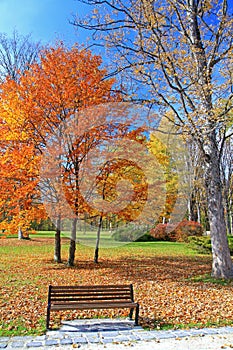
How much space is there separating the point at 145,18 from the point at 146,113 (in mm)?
3167

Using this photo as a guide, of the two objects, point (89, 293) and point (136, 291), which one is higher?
point (89, 293)

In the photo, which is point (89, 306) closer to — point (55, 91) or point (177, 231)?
point (55, 91)

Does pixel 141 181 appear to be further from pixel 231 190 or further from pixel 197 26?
pixel 231 190

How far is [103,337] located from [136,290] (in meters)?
3.77

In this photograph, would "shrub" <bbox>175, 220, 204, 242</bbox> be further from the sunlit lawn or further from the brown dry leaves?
the sunlit lawn

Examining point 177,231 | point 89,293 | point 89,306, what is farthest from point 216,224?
point 177,231

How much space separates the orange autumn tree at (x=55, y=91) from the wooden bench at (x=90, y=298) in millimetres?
6173

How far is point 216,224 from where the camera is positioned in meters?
10.4

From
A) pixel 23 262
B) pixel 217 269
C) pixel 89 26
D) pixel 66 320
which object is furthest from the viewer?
pixel 23 262

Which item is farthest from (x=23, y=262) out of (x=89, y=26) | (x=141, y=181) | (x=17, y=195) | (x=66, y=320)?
(x=89, y=26)

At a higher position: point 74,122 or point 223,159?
point 223,159

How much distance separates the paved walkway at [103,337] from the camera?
473 cm

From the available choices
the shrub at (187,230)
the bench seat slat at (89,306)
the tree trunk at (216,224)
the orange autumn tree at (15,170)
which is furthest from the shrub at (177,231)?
the bench seat slat at (89,306)

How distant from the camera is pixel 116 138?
458 inches
